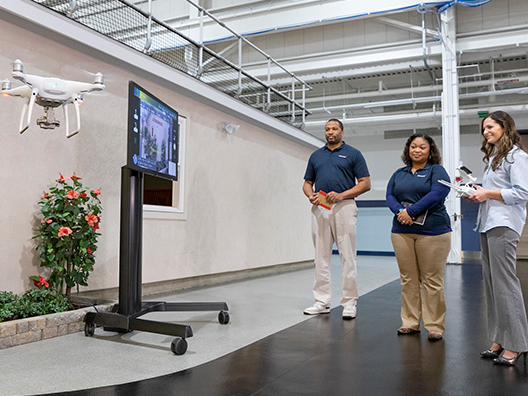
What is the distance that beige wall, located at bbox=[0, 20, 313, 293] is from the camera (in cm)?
345

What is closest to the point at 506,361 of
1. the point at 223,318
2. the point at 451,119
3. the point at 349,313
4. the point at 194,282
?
the point at 349,313

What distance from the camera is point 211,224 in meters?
5.73

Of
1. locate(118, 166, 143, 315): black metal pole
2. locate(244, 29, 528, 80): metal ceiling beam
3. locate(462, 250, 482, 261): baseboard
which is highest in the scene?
locate(244, 29, 528, 80): metal ceiling beam

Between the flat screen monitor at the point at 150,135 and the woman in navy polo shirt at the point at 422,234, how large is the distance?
171 cm

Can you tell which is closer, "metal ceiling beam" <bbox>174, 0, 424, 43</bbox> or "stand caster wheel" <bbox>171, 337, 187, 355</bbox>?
"stand caster wheel" <bbox>171, 337, 187, 355</bbox>

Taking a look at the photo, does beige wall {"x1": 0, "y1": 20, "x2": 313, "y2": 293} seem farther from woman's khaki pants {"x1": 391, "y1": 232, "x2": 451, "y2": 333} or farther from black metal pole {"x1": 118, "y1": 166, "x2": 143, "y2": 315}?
woman's khaki pants {"x1": 391, "y1": 232, "x2": 451, "y2": 333}

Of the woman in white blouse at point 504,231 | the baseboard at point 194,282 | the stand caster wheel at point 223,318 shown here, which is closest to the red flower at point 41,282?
the baseboard at point 194,282

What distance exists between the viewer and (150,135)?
3094mm

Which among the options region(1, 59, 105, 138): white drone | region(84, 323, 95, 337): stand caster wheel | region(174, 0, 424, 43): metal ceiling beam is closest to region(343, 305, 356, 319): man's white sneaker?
region(84, 323, 95, 337): stand caster wheel

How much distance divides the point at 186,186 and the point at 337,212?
7.19ft

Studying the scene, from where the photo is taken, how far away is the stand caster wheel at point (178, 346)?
8.21 feet

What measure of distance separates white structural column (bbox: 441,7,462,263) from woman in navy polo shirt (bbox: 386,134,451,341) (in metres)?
6.31

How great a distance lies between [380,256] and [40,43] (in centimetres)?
1064

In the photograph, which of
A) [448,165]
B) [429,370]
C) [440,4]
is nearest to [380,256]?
[448,165]
